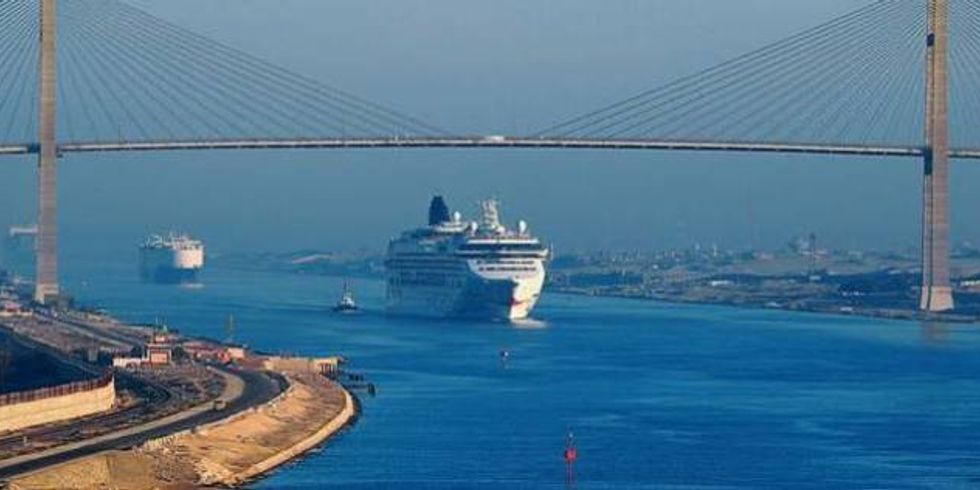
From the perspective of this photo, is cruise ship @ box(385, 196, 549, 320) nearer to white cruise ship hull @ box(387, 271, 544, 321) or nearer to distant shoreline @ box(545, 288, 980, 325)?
white cruise ship hull @ box(387, 271, 544, 321)

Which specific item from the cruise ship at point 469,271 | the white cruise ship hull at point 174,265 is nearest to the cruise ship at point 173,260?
the white cruise ship hull at point 174,265

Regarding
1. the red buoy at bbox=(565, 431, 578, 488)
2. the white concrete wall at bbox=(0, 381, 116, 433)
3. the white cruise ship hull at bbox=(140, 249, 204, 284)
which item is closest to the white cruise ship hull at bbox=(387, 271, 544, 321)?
the white concrete wall at bbox=(0, 381, 116, 433)

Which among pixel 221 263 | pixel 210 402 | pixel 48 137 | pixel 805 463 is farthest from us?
pixel 221 263

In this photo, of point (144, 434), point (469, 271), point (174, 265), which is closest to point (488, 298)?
point (469, 271)

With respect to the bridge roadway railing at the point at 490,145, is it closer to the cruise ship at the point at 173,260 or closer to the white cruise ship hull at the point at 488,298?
the white cruise ship hull at the point at 488,298

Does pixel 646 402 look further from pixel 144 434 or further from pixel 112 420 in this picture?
pixel 144 434

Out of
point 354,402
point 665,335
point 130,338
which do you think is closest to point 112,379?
point 354,402

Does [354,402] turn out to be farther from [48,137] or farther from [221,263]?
[221,263]

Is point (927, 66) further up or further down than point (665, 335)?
further up

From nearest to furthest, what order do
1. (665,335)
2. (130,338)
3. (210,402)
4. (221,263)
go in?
(210,402), (130,338), (665,335), (221,263)
